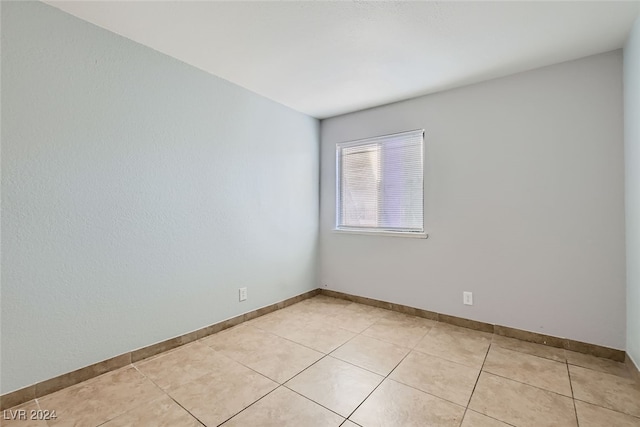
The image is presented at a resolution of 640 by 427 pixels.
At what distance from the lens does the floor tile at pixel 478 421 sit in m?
1.44

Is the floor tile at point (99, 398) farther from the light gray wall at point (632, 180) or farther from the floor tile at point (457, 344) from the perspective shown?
the light gray wall at point (632, 180)

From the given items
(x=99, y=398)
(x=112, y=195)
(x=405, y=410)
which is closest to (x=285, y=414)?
(x=405, y=410)

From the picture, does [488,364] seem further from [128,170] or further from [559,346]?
[128,170]

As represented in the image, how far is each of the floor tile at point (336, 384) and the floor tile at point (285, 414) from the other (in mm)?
58

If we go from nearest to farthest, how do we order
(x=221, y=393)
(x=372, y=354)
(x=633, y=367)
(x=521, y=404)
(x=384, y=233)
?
(x=521, y=404) → (x=221, y=393) → (x=633, y=367) → (x=372, y=354) → (x=384, y=233)

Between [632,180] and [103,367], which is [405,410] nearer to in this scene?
[103,367]

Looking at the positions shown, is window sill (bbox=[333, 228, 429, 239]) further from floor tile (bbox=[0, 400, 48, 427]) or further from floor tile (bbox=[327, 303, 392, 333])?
floor tile (bbox=[0, 400, 48, 427])

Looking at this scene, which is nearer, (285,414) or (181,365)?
(285,414)

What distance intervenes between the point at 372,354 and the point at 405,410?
0.64m

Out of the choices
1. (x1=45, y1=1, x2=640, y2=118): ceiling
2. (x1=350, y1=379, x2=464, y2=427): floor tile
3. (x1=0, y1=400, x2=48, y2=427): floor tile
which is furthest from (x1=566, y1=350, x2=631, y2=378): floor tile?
(x1=0, y1=400, x2=48, y2=427): floor tile

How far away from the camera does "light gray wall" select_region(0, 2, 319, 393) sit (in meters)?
1.61

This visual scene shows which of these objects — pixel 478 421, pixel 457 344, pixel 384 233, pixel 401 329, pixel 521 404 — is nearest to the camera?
pixel 478 421

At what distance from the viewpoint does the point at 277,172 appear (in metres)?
3.21

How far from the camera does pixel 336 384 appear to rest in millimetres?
1798
